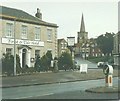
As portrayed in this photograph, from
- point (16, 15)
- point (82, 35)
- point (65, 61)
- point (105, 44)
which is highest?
point (82, 35)

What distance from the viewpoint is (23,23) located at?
50312 mm

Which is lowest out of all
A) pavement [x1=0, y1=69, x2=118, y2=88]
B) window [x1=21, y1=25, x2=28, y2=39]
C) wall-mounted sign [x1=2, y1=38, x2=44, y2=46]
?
pavement [x1=0, y1=69, x2=118, y2=88]

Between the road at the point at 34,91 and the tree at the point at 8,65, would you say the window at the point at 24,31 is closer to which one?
the tree at the point at 8,65

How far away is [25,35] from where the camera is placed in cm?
5031

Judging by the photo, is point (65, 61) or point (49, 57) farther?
point (65, 61)

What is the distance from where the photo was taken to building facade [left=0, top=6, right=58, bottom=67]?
46.5 m

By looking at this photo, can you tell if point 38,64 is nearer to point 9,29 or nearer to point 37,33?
point 9,29

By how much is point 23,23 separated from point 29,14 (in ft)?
28.5

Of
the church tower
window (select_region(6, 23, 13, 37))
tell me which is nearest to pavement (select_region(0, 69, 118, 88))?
window (select_region(6, 23, 13, 37))

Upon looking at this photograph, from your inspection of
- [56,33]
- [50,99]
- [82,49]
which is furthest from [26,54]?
[82,49]

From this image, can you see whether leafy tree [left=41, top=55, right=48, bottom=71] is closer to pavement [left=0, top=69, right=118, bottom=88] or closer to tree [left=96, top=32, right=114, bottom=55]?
pavement [left=0, top=69, right=118, bottom=88]

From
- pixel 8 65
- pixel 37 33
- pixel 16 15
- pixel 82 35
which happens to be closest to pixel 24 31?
pixel 16 15

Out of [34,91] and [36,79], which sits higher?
[36,79]

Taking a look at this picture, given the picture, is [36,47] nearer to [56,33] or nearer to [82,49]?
[56,33]
